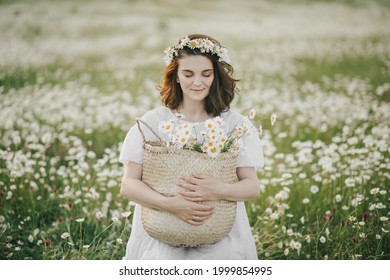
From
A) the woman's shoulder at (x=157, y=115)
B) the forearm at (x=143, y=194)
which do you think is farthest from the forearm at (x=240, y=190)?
the woman's shoulder at (x=157, y=115)

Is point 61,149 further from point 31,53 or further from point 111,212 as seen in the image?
point 31,53

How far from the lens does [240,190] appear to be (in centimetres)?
213

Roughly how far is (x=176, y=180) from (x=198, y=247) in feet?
1.38

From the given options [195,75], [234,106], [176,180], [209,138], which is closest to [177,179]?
[176,180]

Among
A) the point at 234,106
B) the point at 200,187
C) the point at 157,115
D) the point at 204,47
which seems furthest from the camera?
the point at 234,106

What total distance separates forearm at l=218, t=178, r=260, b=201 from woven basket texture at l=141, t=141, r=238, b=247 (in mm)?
40

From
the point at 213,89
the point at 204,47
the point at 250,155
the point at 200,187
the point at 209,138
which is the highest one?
the point at 204,47

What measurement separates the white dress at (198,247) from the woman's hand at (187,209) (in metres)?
0.25

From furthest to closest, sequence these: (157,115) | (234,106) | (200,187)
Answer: (234,106)
(157,115)
(200,187)

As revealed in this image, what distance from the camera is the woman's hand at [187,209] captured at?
6.73 ft

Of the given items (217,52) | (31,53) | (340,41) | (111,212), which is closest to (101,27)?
(31,53)

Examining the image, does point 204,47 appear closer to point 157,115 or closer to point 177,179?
point 157,115

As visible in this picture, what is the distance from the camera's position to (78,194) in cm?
303

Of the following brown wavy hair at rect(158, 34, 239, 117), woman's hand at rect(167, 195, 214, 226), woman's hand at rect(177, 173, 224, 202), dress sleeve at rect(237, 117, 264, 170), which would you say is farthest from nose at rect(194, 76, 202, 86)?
woman's hand at rect(167, 195, 214, 226)
